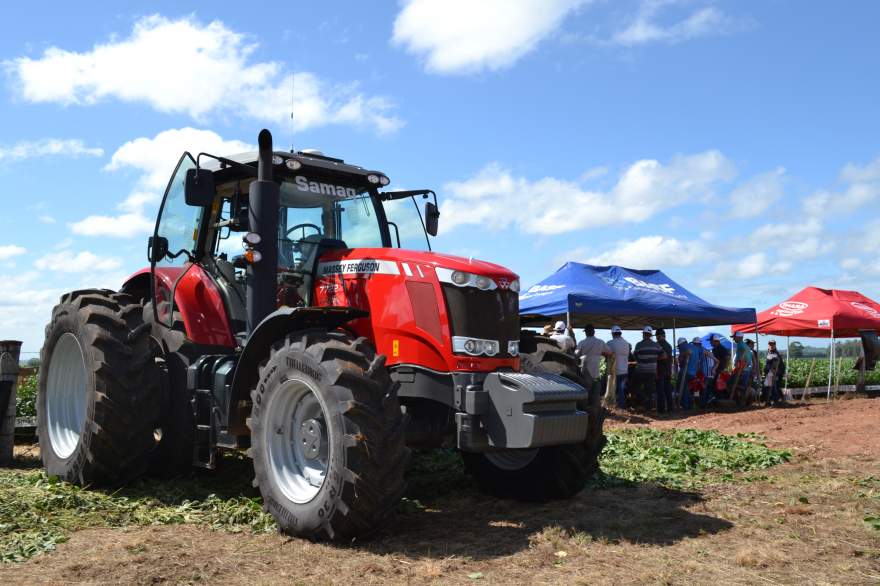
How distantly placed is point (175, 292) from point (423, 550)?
332 cm

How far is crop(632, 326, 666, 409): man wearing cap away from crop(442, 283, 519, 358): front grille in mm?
10497

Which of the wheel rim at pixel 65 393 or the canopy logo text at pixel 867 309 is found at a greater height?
the canopy logo text at pixel 867 309

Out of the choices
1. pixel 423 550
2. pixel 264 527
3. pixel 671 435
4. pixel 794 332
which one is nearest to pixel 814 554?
pixel 423 550

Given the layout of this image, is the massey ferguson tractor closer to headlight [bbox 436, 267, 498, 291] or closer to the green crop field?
headlight [bbox 436, 267, 498, 291]

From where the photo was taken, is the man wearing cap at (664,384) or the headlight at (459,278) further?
the man wearing cap at (664,384)

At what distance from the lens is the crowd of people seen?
1518cm

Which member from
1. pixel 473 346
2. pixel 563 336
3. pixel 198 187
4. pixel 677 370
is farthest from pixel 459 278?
pixel 677 370

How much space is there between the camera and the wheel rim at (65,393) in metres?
7.29

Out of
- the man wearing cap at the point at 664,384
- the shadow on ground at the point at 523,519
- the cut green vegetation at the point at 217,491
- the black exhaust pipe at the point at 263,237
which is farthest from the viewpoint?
the man wearing cap at the point at 664,384

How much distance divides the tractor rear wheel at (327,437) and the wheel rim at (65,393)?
271 centimetres

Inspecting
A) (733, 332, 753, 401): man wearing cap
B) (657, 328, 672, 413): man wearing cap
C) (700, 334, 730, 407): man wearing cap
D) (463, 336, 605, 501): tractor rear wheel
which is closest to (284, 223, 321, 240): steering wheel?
(463, 336, 605, 501): tractor rear wheel

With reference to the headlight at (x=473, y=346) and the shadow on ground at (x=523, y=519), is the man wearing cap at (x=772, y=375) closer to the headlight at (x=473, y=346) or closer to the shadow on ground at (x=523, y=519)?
the shadow on ground at (x=523, y=519)

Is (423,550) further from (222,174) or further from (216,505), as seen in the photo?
(222,174)

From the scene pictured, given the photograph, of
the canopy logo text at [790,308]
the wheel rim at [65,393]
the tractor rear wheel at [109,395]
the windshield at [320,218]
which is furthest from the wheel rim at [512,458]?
the canopy logo text at [790,308]
